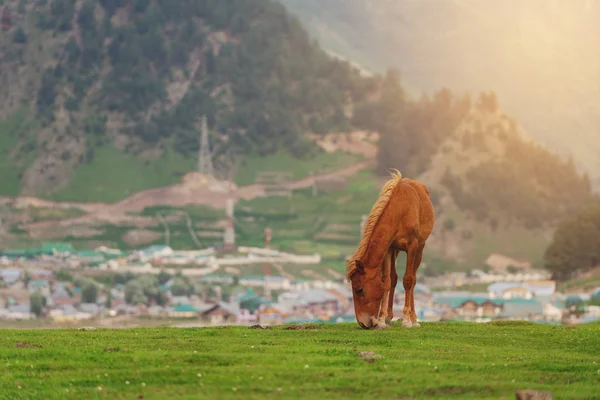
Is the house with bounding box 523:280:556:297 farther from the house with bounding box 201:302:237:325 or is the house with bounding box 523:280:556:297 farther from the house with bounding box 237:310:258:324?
the house with bounding box 201:302:237:325

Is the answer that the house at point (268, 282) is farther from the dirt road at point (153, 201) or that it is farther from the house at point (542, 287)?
the dirt road at point (153, 201)

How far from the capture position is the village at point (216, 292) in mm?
117500

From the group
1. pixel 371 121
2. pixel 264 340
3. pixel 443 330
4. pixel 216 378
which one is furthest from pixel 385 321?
pixel 371 121

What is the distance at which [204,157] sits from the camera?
192 m

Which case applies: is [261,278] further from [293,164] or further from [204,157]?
[204,157]

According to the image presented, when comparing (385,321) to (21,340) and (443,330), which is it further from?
(21,340)

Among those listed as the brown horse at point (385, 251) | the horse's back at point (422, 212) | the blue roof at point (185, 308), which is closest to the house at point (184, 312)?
the blue roof at point (185, 308)

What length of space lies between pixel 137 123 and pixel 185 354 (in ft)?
605

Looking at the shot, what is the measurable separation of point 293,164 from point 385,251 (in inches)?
6658

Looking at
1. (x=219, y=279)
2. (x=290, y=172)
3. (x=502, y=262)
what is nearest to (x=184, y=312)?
(x=219, y=279)

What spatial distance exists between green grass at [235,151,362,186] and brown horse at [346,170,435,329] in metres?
162

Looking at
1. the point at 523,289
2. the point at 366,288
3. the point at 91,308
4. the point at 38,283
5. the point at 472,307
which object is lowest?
the point at 366,288

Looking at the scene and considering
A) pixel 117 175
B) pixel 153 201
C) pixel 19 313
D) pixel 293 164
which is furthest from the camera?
pixel 293 164

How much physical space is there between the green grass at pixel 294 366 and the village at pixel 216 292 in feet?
273
